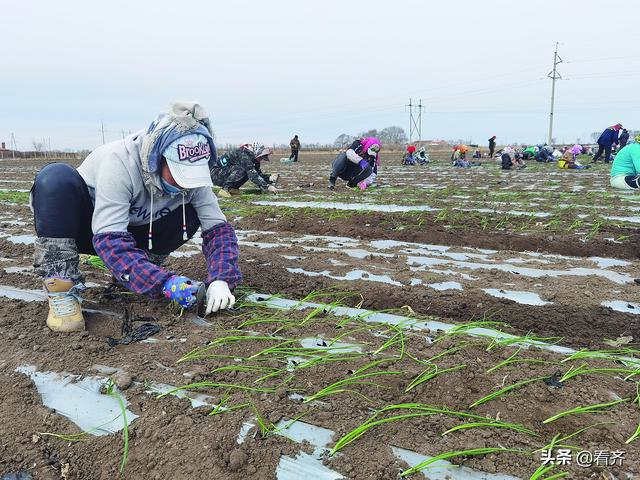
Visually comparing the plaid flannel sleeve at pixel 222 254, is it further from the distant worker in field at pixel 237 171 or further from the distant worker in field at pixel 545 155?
the distant worker in field at pixel 545 155

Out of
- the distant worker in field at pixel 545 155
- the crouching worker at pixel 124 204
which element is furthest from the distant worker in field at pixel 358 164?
the distant worker in field at pixel 545 155

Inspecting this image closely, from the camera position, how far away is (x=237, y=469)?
133cm

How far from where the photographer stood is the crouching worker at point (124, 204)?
82.6 inches

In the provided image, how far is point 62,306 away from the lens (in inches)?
86.3

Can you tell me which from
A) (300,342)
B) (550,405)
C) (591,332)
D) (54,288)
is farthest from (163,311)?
(591,332)

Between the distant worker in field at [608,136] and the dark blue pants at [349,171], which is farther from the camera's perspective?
the distant worker in field at [608,136]

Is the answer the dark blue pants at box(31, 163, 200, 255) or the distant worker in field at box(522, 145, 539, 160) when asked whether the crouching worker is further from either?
the distant worker in field at box(522, 145, 539, 160)

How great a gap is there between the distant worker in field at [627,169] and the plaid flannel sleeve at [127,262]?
26.7 feet

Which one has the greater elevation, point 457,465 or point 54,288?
point 54,288

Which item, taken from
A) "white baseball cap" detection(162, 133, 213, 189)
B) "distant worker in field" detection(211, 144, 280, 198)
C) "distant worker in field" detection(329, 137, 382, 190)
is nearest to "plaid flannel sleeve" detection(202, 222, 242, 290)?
"white baseball cap" detection(162, 133, 213, 189)

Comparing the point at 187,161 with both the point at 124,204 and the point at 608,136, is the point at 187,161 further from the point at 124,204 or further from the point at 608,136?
the point at 608,136

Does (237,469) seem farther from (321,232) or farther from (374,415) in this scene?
(321,232)

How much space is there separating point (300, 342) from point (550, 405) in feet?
3.44

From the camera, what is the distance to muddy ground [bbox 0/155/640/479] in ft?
4.55
